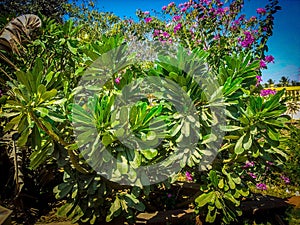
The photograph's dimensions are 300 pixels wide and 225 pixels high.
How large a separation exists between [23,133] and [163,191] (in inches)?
66.2

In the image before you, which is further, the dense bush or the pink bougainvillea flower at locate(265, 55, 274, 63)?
the pink bougainvillea flower at locate(265, 55, 274, 63)

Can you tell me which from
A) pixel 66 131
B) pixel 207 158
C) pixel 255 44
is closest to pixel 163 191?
pixel 207 158

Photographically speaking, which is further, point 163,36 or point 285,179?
point 163,36

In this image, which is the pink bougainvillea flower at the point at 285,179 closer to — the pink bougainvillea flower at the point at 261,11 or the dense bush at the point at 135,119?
the dense bush at the point at 135,119

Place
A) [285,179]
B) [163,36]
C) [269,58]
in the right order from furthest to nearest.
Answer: [163,36] → [269,58] → [285,179]

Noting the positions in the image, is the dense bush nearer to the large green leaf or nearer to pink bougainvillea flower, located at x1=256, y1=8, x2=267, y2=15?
the large green leaf

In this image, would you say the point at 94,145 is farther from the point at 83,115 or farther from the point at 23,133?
the point at 23,133

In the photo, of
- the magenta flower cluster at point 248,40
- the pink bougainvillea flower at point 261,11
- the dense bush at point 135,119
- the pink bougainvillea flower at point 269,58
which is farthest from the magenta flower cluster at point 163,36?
the dense bush at point 135,119

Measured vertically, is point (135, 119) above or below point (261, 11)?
below

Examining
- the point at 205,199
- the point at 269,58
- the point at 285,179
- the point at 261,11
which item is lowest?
the point at 205,199

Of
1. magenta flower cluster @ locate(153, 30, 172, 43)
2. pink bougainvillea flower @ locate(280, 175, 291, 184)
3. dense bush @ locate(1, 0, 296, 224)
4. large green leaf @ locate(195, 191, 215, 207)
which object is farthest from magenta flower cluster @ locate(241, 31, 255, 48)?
large green leaf @ locate(195, 191, 215, 207)

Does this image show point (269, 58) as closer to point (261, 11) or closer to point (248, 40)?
point (248, 40)

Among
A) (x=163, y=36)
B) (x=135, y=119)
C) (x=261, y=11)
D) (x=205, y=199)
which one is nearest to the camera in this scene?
(x=135, y=119)

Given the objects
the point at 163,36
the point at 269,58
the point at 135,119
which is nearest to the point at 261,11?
the point at 269,58
